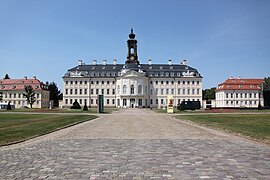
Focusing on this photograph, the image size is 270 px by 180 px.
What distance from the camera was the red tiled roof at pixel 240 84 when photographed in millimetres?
82938

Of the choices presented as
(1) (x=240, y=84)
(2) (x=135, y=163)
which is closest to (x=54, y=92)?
(1) (x=240, y=84)

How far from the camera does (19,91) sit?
8294 cm

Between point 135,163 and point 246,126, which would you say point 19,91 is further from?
point 135,163

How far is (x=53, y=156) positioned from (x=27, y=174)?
188 cm

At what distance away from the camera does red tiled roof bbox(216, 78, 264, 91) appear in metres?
82.9

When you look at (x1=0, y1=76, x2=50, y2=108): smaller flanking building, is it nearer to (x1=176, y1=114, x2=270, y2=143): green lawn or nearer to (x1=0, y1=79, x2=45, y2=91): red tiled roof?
(x1=0, y1=79, x2=45, y2=91): red tiled roof

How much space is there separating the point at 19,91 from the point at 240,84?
237ft

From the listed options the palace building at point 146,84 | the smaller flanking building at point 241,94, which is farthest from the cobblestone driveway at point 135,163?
the smaller flanking building at point 241,94

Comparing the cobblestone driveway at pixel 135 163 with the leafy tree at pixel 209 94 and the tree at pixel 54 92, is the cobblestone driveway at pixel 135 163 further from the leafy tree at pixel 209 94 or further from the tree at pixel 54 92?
the leafy tree at pixel 209 94

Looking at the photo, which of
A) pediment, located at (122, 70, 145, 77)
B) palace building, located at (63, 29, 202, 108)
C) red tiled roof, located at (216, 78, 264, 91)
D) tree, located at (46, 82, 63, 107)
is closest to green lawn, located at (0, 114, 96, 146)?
pediment, located at (122, 70, 145, 77)

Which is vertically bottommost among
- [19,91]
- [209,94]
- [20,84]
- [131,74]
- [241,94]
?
[241,94]

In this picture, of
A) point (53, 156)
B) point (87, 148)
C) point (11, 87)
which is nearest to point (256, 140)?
point (87, 148)

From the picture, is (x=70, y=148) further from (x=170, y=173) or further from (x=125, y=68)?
(x=125, y=68)

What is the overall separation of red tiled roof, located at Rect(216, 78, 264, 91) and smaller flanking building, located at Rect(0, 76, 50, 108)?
5938 centimetres
